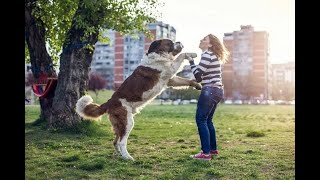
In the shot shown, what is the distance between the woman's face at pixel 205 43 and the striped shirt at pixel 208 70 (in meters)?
0.13

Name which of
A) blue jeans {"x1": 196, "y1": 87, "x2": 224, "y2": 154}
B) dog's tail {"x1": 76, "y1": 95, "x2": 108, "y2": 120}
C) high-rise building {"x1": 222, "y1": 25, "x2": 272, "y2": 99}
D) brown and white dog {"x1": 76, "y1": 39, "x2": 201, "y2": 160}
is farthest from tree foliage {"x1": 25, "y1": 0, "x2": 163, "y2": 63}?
blue jeans {"x1": 196, "y1": 87, "x2": 224, "y2": 154}

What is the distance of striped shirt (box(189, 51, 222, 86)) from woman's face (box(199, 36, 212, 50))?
13cm

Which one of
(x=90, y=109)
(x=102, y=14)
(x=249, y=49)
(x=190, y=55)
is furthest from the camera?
(x=102, y=14)

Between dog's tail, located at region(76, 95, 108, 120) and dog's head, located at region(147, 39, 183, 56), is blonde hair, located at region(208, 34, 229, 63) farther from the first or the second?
dog's tail, located at region(76, 95, 108, 120)

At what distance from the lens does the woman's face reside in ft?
14.4

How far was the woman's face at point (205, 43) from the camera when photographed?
14.4 feet

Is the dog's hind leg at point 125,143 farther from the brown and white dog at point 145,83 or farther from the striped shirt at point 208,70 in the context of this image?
the striped shirt at point 208,70

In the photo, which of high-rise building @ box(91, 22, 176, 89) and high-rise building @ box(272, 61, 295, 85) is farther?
high-rise building @ box(272, 61, 295, 85)

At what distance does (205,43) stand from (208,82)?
0.45 metres

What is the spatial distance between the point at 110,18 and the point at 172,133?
2.12 metres

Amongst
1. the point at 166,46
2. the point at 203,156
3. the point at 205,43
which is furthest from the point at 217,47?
the point at 203,156

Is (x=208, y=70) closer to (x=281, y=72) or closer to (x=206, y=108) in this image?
(x=206, y=108)

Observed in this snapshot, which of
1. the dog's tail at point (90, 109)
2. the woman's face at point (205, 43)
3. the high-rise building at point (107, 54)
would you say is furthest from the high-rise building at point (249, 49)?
the high-rise building at point (107, 54)

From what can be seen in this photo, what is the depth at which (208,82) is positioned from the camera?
4.29 m
